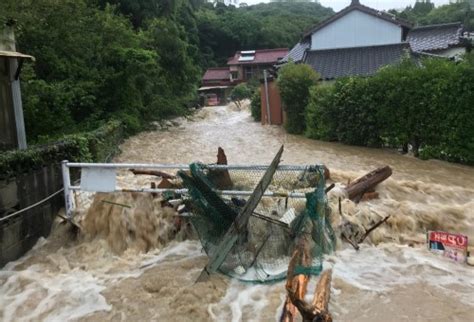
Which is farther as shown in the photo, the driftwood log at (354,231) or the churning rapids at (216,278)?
the driftwood log at (354,231)

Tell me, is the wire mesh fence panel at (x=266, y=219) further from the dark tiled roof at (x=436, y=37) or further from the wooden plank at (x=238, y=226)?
the dark tiled roof at (x=436, y=37)

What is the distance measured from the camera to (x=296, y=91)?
18.6 m

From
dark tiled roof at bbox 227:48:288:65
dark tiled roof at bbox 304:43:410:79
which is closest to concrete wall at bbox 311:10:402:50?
dark tiled roof at bbox 304:43:410:79

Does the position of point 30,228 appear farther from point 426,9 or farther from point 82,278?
point 426,9

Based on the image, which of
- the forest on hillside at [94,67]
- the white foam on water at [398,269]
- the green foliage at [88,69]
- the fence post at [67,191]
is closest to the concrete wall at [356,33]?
the forest on hillside at [94,67]

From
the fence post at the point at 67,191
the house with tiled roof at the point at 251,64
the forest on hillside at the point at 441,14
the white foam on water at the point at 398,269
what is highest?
the forest on hillside at the point at 441,14

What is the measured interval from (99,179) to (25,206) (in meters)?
1.04

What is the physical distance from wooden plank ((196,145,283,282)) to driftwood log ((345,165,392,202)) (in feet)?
9.04

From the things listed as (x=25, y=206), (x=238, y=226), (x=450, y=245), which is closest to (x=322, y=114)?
(x=450, y=245)

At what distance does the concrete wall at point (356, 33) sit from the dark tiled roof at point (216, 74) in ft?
78.7

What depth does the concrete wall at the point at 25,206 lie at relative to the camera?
18.5 ft

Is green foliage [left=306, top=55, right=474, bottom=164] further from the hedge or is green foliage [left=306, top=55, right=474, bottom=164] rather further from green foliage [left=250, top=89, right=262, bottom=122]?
the hedge

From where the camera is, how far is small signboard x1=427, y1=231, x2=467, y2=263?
548 cm

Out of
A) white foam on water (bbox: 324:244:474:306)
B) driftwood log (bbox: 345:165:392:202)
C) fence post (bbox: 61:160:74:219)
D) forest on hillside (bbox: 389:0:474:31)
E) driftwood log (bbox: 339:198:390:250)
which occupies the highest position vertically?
forest on hillside (bbox: 389:0:474:31)
